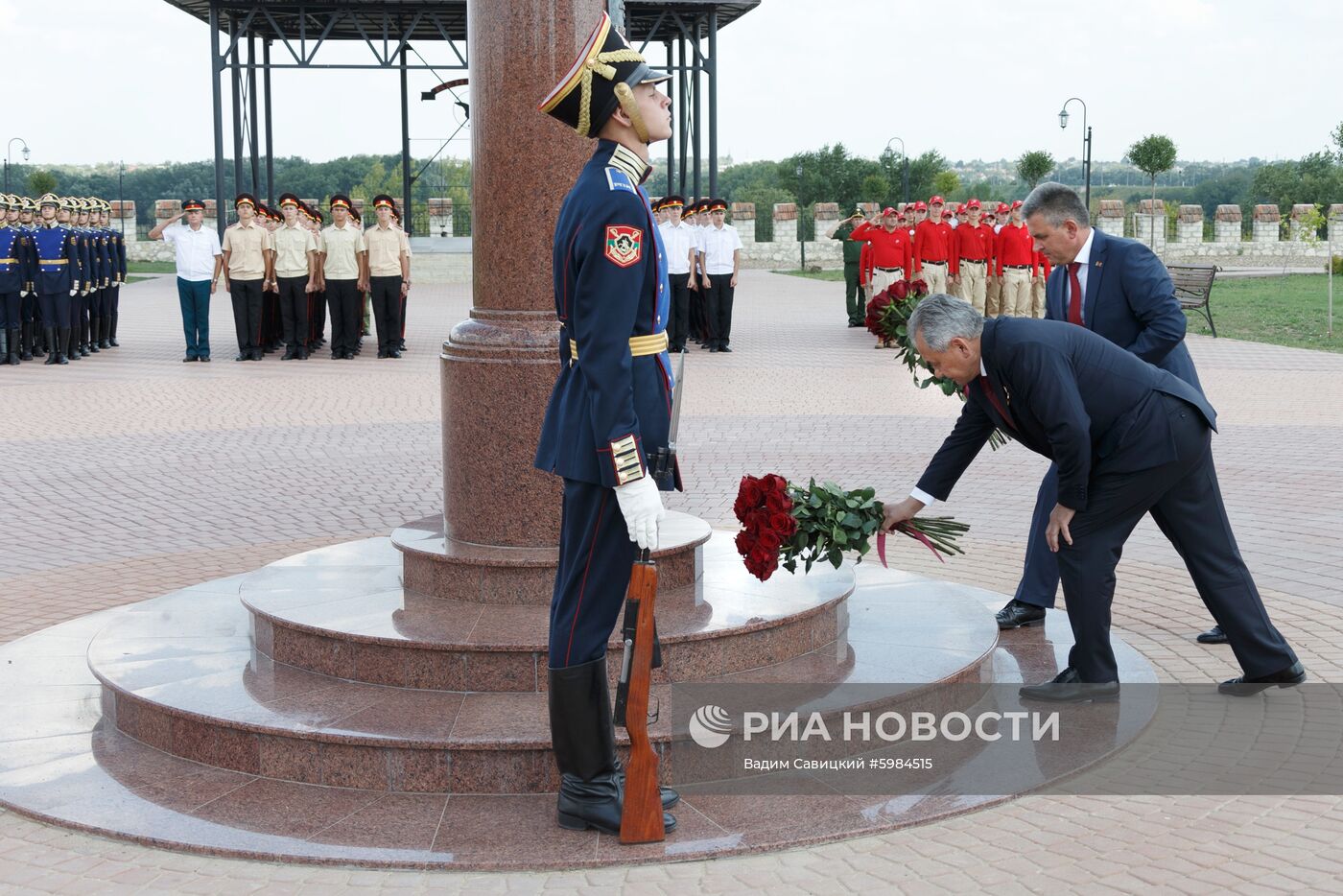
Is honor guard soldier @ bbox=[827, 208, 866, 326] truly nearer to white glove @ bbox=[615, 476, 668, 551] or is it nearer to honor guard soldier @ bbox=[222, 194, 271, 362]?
honor guard soldier @ bbox=[222, 194, 271, 362]

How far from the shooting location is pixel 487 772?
4.51 metres

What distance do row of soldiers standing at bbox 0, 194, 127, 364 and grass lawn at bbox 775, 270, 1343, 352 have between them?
601 inches

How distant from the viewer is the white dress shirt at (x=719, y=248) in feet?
63.0

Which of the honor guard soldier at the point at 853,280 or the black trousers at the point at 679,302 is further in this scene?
the honor guard soldier at the point at 853,280

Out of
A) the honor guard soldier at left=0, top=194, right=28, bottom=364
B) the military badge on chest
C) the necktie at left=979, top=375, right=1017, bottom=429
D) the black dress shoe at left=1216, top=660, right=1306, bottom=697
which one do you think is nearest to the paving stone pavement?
the black dress shoe at left=1216, top=660, right=1306, bottom=697

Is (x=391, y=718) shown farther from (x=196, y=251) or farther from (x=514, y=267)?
(x=196, y=251)

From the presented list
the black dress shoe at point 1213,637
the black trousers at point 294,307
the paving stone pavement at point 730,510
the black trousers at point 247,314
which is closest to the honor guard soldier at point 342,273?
the black trousers at point 294,307

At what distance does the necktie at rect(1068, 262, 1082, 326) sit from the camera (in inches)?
228

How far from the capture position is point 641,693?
3963mm

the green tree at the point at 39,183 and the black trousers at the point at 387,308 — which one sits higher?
the green tree at the point at 39,183

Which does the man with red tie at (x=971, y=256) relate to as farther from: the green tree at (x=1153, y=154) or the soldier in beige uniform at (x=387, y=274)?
the green tree at (x=1153, y=154)

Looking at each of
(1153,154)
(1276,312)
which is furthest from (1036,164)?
(1276,312)

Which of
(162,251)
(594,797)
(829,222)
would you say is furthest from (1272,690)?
(162,251)

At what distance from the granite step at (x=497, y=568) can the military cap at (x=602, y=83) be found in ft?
6.48
